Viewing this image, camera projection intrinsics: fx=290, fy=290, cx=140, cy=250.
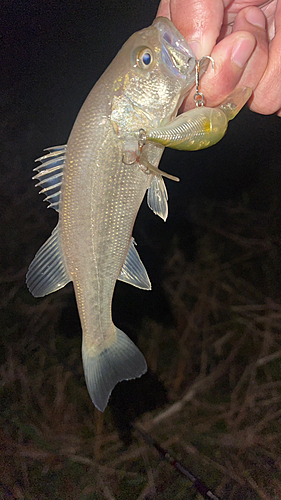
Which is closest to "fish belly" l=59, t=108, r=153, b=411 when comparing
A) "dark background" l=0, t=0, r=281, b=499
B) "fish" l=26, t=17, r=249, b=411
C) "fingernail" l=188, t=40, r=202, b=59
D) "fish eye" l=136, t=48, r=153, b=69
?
"fish" l=26, t=17, r=249, b=411

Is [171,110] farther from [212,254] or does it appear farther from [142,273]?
[212,254]

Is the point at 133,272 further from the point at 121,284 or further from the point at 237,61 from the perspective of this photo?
the point at 121,284

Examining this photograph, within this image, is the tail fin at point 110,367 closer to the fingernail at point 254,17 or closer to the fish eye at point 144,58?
the fish eye at point 144,58

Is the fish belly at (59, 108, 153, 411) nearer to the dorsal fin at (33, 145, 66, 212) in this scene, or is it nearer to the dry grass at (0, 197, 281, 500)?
the dorsal fin at (33, 145, 66, 212)

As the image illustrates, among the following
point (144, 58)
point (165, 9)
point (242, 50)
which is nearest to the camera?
point (144, 58)

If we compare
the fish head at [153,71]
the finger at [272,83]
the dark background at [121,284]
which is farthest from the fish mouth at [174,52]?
the dark background at [121,284]

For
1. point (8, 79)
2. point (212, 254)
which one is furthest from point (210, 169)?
point (8, 79)

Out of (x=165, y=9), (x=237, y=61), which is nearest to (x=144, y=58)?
(x=237, y=61)
